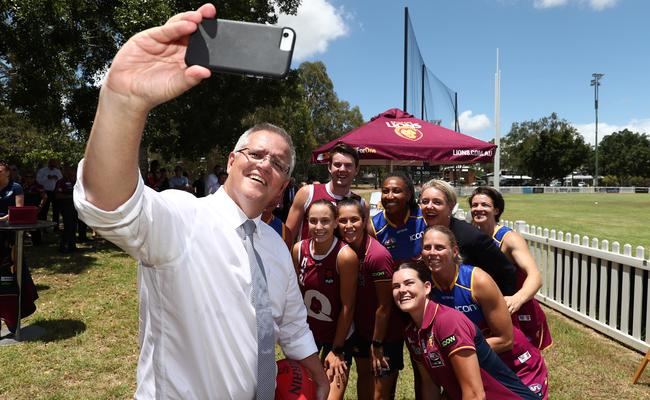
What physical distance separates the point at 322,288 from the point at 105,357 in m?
3.40

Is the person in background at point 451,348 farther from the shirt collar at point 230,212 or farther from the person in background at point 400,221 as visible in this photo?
the shirt collar at point 230,212

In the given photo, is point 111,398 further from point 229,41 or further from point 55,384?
point 229,41

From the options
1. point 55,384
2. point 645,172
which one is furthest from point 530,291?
point 645,172

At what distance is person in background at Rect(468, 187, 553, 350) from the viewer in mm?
3082

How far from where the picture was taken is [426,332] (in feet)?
8.25

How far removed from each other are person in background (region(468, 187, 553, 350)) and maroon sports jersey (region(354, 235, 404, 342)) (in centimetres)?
83

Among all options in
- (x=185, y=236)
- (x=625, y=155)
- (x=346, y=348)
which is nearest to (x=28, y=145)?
(x=346, y=348)

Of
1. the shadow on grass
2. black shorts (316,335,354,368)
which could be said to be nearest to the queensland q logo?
black shorts (316,335,354,368)

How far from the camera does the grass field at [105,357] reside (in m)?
4.35

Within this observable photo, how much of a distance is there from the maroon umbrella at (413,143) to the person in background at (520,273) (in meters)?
3.56

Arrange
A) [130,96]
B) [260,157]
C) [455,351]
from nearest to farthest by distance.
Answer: [130,96], [260,157], [455,351]

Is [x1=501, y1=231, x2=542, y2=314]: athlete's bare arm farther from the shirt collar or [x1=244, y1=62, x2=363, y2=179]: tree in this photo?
[x1=244, y1=62, x2=363, y2=179]: tree

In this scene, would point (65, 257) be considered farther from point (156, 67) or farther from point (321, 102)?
point (321, 102)

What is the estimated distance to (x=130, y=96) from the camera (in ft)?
Answer: 3.40
